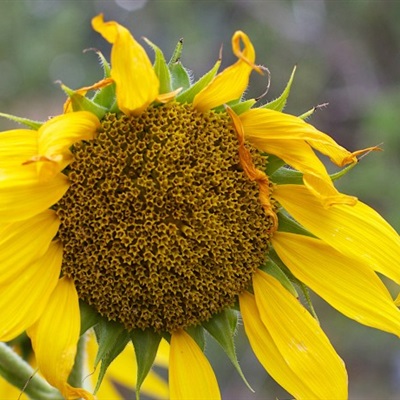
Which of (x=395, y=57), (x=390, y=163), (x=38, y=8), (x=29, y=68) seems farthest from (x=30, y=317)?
(x=395, y=57)

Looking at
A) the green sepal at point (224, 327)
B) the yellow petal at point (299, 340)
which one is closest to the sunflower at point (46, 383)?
the green sepal at point (224, 327)

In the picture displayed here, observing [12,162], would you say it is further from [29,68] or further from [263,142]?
[29,68]

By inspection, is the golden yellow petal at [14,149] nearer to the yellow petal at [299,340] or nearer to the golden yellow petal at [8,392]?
the yellow petal at [299,340]

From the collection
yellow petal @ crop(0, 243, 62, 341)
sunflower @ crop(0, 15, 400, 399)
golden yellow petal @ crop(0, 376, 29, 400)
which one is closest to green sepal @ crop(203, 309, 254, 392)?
sunflower @ crop(0, 15, 400, 399)

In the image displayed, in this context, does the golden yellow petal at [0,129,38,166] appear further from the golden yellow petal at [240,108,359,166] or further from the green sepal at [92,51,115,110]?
the golden yellow petal at [240,108,359,166]

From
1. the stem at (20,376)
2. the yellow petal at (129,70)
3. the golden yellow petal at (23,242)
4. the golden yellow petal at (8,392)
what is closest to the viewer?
the yellow petal at (129,70)

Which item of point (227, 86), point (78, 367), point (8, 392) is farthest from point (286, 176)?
point (8, 392)

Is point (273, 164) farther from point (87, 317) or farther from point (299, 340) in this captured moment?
point (87, 317)

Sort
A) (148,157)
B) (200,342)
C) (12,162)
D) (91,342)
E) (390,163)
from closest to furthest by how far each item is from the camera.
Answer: (12,162) < (148,157) < (200,342) < (91,342) < (390,163)
